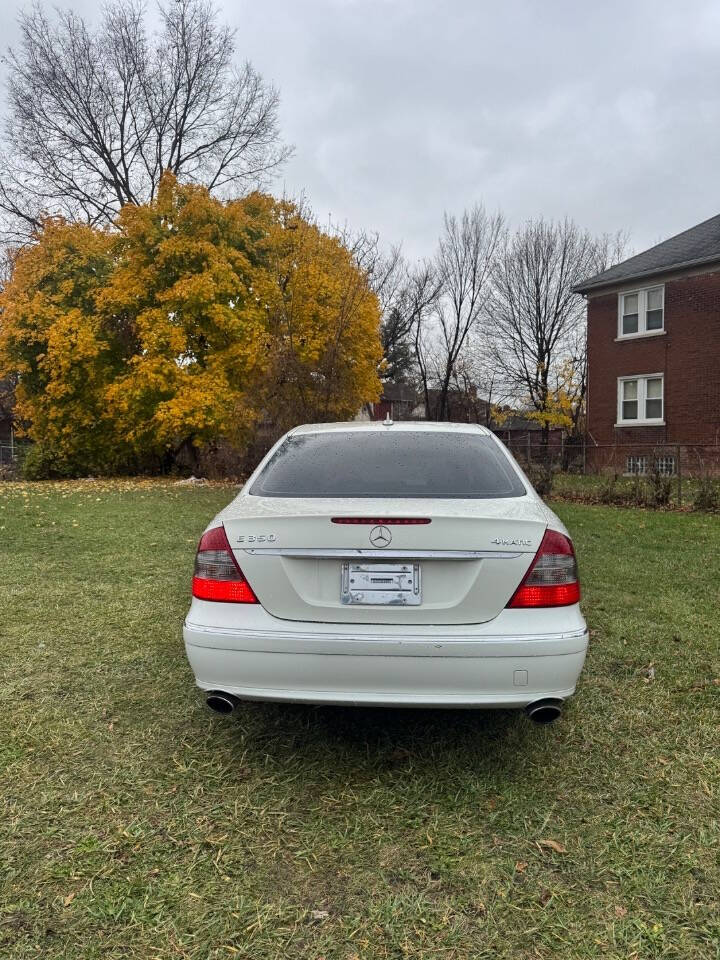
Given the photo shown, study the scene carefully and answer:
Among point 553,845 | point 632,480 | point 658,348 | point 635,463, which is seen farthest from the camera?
point 658,348

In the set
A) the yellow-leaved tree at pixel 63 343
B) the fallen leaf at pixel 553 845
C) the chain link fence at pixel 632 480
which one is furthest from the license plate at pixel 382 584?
the yellow-leaved tree at pixel 63 343

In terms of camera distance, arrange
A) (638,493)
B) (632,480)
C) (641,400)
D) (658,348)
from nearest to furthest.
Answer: (638,493) → (632,480) → (658,348) → (641,400)

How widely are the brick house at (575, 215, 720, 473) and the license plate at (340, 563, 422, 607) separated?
1743cm

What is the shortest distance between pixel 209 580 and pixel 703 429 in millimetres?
21317

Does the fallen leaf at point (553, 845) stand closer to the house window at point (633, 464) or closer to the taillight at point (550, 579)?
the taillight at point (550, 579)

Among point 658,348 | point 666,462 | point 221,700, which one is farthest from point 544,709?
point 658,348

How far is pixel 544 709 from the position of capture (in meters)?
2.69

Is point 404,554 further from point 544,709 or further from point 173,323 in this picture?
point 173,323

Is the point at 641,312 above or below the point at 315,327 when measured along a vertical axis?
above

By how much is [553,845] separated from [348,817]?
78cm

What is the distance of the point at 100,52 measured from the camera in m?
28.0

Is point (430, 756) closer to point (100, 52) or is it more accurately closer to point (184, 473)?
point (184, 473)

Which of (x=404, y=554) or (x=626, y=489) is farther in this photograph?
(x=626, y=489)

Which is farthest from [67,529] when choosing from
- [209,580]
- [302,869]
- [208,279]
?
[208,279]
